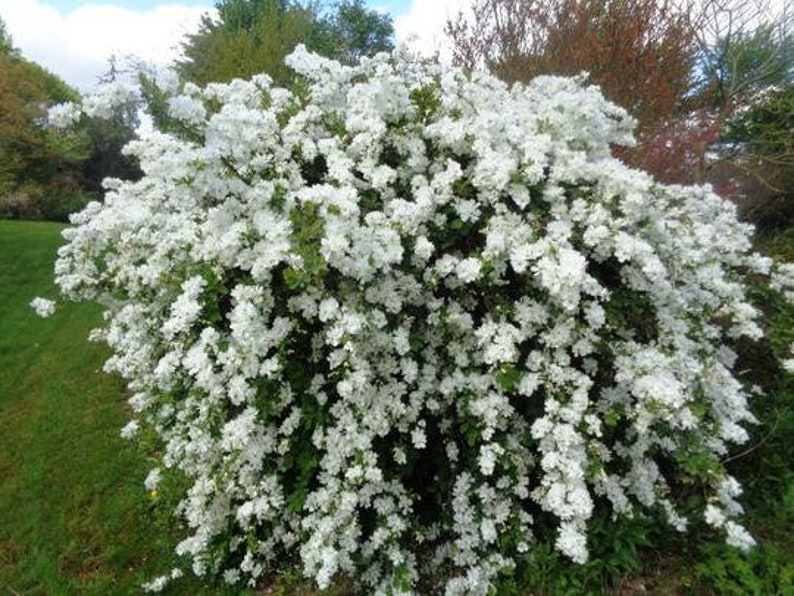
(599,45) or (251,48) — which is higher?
(599,45)

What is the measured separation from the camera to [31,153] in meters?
24.8

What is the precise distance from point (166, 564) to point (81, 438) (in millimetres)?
2837

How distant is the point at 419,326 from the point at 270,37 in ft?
60.7

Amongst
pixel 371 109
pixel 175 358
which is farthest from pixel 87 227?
pixel 371 109

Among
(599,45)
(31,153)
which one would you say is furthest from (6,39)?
(599,45)

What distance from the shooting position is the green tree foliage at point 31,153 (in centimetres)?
1972

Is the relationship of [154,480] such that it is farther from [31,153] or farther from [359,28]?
[359,28]

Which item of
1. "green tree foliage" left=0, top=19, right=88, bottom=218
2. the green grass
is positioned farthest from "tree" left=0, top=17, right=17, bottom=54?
the green grass

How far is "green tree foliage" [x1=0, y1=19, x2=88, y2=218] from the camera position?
1972 centimetres

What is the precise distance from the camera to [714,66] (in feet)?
32.7

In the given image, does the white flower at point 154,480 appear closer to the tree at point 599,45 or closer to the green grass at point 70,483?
the green grass at point 70,483

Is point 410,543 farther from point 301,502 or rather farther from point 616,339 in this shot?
A: point 616,339

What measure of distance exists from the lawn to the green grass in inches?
0.5

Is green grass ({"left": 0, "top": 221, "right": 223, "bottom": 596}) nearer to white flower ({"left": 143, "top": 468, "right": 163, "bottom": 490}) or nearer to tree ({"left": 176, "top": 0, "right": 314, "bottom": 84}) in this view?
white flower ({"left": 143, "top": 468, "right": 163, "bottom": 490})
